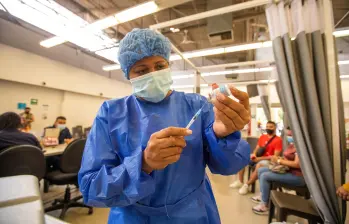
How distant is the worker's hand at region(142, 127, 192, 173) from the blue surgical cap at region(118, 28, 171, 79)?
0.39 metres

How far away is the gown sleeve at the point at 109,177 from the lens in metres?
0.58

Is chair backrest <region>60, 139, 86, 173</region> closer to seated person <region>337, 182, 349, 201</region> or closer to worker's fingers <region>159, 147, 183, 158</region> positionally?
worker's fingers <region>159, 147, 183, 158</region>

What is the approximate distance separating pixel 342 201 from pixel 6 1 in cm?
408

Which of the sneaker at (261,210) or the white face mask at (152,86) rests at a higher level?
the white face mask at (152,86)

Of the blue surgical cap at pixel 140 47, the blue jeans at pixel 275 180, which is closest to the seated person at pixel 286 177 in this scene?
the blue jeans at pixel 275 180

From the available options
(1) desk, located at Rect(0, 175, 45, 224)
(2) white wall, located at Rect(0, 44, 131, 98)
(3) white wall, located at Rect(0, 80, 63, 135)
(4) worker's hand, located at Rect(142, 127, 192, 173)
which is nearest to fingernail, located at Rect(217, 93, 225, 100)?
Answer: (4) worker's hand, located at Rect(142, 127, 192, 173)

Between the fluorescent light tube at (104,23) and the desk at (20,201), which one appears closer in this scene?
the desk at (20,201)

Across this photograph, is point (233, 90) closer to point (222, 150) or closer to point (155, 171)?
point (222, 150)

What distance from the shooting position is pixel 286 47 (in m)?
1.31

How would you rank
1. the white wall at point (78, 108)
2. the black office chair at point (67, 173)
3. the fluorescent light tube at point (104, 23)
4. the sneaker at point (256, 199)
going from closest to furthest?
the black office chair at point (67, 173) → the fluorescent light tube at point (104, 23) → the sneaker at point (256, 199) → the white wall at point (78, 108)

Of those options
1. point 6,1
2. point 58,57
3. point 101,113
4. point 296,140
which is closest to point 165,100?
point 101,113

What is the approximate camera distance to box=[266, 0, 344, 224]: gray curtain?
1.21 m

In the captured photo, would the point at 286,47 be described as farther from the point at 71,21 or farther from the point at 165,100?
the point at 71,21

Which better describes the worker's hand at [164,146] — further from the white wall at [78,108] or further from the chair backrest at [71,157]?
the white wall at [78,108]
